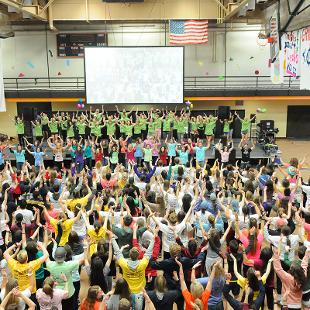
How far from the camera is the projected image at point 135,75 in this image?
23.1m

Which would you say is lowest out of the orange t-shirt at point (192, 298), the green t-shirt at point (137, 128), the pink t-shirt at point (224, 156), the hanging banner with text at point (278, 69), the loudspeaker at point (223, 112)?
the pink t-shirt at point (224, 156)

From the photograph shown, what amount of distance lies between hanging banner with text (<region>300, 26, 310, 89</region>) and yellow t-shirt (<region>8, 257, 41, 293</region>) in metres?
7.28

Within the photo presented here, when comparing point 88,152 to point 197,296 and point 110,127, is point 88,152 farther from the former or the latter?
point 197,296

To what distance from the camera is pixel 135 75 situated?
2333 centimetres

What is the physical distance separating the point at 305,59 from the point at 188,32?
13122 millimetres

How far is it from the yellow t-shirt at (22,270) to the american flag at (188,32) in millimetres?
18343

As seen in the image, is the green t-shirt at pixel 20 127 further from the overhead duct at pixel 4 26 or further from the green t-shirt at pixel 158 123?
the green t-shirt at pixel 158 123

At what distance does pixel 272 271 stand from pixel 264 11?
15.8 metres

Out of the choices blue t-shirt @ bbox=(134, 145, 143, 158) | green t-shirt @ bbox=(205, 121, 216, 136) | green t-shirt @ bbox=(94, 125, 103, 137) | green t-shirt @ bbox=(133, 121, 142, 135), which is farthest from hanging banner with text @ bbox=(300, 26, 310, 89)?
green t-shirt @ bbox=(94, 125, 103, 137)

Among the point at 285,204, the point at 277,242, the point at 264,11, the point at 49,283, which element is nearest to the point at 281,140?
the point at 264,11

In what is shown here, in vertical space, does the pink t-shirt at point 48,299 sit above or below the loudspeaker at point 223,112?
below

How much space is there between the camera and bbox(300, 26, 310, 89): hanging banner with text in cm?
1021

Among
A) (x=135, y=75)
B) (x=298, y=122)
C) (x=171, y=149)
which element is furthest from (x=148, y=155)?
(x=298, y=122)

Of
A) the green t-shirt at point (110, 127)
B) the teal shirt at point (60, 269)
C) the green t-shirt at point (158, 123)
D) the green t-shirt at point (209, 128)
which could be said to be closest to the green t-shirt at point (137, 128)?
the green t-shirt at point (158, 123)
